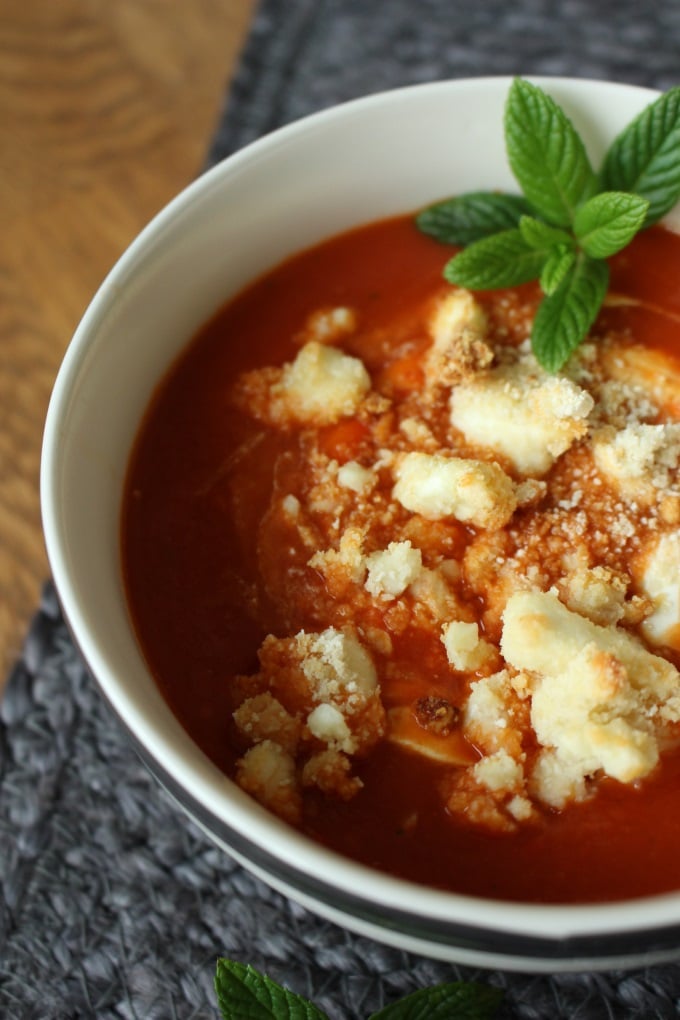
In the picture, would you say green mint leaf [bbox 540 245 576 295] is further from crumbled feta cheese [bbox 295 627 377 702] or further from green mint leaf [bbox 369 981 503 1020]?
green mint leaf [bbox 369 981 503 1020]

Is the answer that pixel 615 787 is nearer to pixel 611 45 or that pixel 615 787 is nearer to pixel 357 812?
pixel 357 812

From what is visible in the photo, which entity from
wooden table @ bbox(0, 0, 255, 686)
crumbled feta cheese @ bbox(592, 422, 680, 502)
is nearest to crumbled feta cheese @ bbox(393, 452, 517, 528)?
crumbled feta cheese @ bbox(592, 422, 680, 502)

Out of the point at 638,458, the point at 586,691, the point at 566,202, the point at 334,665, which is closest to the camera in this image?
the point at 586,691

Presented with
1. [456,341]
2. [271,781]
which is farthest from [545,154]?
[271,781]

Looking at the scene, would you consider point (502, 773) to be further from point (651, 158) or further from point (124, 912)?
point (651, 158)

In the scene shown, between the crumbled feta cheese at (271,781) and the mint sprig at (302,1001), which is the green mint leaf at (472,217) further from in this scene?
the mint sprig at (302,1001)

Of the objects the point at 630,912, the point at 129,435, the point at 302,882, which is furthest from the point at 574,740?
the point at 129,435
